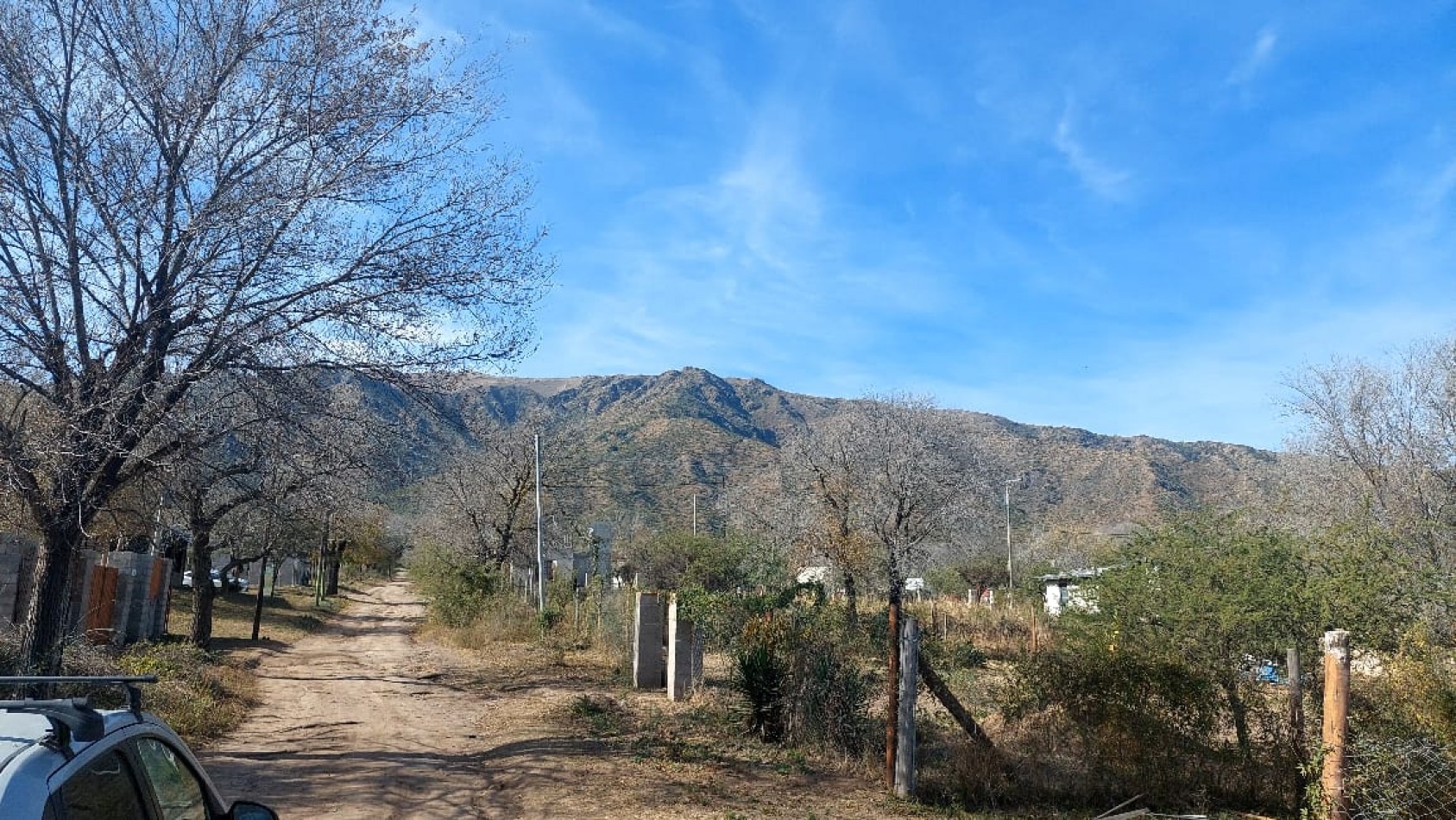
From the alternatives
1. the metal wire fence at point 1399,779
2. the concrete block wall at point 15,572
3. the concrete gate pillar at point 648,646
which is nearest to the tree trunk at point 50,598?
the concrete block wall at point 15,572

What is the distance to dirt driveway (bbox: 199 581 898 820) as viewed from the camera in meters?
8.73

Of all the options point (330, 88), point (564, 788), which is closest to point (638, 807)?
point (564, 788)

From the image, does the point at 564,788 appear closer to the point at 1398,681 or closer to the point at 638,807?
the point at 638,807

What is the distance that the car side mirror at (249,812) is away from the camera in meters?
3.41

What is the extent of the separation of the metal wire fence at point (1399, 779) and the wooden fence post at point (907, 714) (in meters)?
3.41

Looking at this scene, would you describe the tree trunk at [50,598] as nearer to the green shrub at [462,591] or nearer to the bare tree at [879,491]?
the green shrub at [462,591]

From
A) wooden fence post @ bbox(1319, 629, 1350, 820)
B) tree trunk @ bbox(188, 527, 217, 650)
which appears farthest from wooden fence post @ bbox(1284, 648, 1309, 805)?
tree trunk @ bbox(188, 527, 217, 650)

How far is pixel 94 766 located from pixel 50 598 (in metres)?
9.67

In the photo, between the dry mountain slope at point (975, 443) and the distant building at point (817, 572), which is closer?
the distant building at point (817, 572)

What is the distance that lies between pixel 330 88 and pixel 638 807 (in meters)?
8.48

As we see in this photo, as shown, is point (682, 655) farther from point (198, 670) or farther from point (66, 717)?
point (66, 717)

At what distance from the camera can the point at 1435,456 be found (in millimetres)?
22703

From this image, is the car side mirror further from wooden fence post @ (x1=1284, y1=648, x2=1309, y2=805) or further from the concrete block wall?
the concrete block wall

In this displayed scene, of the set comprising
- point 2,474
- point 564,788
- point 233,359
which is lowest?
point 564,788
